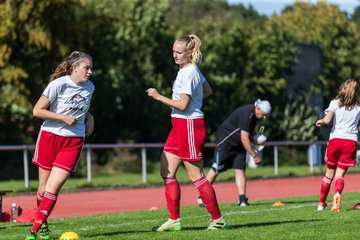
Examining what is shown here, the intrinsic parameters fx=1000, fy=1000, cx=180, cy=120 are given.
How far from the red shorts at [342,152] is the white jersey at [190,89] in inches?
153

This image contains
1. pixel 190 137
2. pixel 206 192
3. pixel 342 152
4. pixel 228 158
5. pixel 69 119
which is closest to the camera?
pixel 69 119

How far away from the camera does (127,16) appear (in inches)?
1927

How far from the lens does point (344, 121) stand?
1429cm

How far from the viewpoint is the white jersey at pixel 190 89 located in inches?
427

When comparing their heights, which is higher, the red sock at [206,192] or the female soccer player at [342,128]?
the female soccer player at [342,128]

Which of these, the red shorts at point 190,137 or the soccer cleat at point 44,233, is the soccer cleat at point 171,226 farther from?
the soccer cleat at point 44,233

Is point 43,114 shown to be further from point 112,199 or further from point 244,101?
point 244,101

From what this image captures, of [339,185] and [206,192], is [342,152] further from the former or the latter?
[206,192]

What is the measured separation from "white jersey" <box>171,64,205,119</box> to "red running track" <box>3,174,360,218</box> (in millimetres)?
7810

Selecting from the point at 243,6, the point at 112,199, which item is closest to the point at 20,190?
the point at 112,199

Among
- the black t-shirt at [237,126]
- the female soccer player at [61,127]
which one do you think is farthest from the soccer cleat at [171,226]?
the black t-shirt at [237,126]

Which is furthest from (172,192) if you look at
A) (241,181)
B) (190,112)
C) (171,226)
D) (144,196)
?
(144,196)

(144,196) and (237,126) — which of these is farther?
(144,196)

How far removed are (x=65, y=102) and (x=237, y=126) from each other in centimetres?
709
